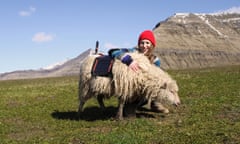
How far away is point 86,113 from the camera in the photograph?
50.3 feet

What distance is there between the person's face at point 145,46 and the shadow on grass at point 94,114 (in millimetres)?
2389

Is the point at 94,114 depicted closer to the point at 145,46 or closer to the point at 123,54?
the point at 123,54

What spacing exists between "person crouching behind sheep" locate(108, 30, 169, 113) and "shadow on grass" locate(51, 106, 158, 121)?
0.50 meters

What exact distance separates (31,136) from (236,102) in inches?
317

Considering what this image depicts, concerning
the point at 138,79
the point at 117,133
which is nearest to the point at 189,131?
the point at 117,133

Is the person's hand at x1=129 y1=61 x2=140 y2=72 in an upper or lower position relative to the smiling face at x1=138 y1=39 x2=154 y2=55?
lower

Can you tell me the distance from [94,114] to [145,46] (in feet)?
11.7

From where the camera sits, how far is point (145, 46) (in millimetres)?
13602

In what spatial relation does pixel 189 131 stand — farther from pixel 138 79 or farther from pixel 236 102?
pixel 236 102

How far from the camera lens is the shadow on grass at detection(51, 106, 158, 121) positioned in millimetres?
13992

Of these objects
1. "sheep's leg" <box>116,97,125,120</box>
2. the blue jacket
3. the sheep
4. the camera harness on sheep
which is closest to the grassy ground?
"sheep's leg" <box>116,97,125,120</box>

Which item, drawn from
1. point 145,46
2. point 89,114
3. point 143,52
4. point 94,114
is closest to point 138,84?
point 143,52

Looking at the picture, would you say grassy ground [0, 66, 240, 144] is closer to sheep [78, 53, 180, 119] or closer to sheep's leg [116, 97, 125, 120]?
sheep's leg [116, 97, 125, 120]

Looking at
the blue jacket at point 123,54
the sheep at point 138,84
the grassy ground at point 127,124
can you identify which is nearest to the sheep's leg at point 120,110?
the sheep at point 138,84
